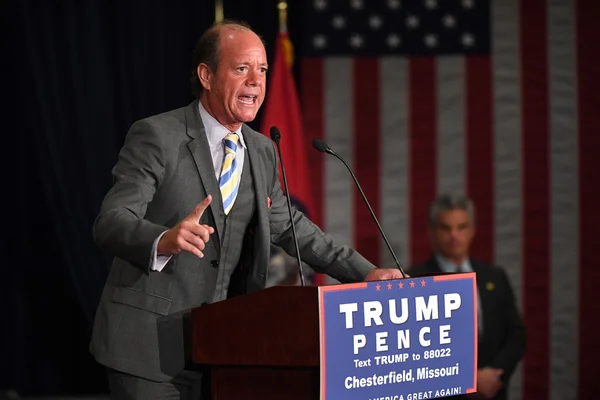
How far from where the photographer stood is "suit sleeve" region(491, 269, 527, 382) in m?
4.50

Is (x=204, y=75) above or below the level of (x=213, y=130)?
above

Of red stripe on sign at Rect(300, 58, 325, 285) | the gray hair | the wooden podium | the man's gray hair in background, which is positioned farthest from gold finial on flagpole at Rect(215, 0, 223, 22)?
the wooden podium

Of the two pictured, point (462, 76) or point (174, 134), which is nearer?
point (174, 134)

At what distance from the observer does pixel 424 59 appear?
559 centimetres

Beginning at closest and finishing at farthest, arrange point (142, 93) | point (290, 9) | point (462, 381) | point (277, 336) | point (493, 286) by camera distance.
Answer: point (277, 336) → point (462, 381) → point (493, 286) → point (142, 93) → point (290, 9)

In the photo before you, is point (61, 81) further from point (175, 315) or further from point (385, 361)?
point (385, 361)

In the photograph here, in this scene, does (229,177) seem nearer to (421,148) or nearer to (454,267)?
(454,267)

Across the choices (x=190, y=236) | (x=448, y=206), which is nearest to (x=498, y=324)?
(x=448, y=206)

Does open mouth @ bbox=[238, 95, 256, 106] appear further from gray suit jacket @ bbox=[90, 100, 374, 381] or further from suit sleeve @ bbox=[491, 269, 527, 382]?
suit sleeve @ bbox=[491, 269, 527, 382]

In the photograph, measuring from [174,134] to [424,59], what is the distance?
338 centimetres

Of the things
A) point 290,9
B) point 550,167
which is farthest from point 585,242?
point 290,9

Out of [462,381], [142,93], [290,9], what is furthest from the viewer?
[290,9]

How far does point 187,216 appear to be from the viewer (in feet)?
7.36

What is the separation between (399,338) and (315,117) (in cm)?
341
